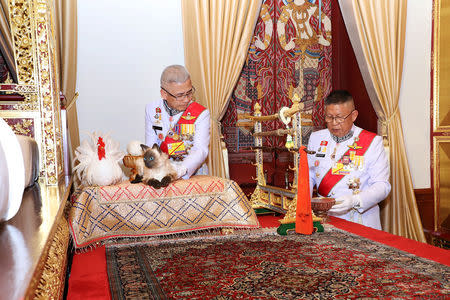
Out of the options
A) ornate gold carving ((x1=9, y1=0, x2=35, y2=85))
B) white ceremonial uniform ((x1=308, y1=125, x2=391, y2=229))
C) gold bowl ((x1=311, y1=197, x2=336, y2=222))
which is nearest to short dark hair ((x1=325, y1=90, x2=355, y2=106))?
white ceremonial uniform ((x1=308, y1=125, x2=391, y2=229))

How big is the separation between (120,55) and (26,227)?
3297 millimetres

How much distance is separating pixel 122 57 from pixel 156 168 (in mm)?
2144

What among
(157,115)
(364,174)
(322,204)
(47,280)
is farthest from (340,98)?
(47,280)

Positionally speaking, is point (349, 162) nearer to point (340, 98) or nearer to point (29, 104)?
point (340, 98)

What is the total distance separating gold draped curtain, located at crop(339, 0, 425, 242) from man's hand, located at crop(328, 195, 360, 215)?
1572 mm

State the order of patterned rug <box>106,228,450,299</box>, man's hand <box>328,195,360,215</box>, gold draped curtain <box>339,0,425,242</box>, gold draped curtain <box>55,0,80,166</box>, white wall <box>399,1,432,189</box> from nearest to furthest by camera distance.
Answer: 1. patterned rug <box>106,228,450,299</box>
2. man's hand <box>328,195,360,215</box>
3. gold draped curtain <box>55,0,80,166</box>
4. gold draped curtain <box>339,0,425,242</box>
5. white wall <box>399,1,432,189</box>

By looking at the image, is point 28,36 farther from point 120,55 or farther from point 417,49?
point 417,49

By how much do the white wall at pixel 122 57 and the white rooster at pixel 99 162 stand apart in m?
1.72

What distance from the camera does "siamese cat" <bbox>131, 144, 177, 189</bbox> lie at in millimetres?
2465

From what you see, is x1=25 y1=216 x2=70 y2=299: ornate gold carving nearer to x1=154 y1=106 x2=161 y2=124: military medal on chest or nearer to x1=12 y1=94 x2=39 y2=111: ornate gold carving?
x1=12 y1=94 x2=39 y2=111: ornate gold carving

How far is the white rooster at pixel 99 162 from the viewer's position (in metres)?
2.46

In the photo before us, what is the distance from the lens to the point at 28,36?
2908mm

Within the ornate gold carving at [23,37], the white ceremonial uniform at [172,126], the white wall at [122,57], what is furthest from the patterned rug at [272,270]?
the white wall at [122,57]

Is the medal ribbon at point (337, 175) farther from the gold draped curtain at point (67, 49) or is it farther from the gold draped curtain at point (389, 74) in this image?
the gold draped curtain at point (67, 49)
